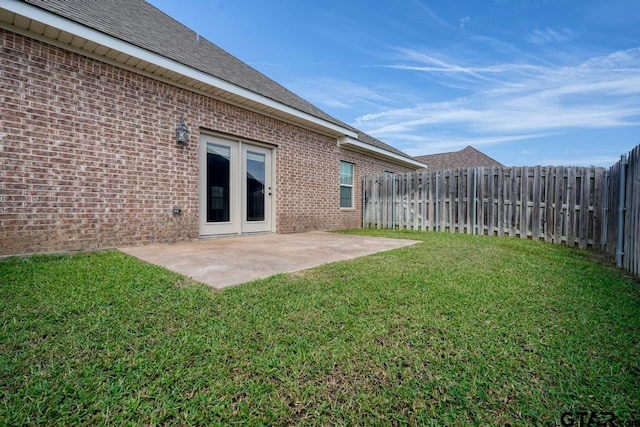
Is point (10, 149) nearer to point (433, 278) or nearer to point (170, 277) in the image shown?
point (170, 277)

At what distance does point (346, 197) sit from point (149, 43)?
6.84 m

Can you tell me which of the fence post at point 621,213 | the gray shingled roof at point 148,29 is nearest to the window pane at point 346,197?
the gray shingled roof at point 148,29

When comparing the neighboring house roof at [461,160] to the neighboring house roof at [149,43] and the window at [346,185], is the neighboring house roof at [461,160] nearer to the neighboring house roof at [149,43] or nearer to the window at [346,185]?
the window at [346,185]

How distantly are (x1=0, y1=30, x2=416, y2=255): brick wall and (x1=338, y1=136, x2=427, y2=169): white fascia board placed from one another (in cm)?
382

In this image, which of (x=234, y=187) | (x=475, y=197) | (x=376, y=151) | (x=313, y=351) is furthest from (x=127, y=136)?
(x=475, y=197)

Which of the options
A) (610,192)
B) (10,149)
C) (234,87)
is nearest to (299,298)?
(10,149)

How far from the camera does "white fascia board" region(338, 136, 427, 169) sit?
938cm

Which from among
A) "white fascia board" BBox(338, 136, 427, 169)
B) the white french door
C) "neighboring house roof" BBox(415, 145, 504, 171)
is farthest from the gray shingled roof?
"neighboring house roof" BBox(415, 145, 504, 171)

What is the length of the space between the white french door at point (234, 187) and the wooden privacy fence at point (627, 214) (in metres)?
6.50

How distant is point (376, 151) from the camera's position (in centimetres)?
1060

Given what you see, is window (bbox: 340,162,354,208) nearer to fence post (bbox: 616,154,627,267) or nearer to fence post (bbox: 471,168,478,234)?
fence post (bbox: 471,168,478,234)

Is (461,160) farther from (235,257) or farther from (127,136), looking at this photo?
(127,136)

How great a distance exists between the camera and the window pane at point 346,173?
9812 millimetres

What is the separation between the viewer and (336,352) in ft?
5.41
